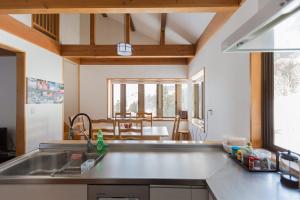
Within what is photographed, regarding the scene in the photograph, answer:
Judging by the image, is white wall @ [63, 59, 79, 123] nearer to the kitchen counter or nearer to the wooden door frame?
the wooden door frame

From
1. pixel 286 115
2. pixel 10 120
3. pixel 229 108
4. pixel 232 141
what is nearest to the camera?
pixel 286 115

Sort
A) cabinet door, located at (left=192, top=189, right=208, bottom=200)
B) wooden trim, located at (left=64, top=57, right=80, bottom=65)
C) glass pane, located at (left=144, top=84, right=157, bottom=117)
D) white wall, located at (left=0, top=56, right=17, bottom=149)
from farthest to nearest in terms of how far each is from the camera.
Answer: glass pane, located at (left=144, top=84, right=157, bottom=117)
wooden trim, located at (left=64, top=57, right=80, bottom=65)
white wall, located at (left=0, top=56, right=17, bottom=149)
cabinet door, located at (left=192, top=189, right=208, bottom=200)

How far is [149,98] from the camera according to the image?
6496 millimetres

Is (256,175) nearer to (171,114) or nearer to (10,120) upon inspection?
(10,120)

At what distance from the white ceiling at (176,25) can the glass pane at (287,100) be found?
1856mm

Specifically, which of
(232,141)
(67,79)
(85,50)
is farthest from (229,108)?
(67,79)

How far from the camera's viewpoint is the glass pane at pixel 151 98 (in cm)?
646

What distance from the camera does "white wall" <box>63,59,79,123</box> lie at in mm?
5768

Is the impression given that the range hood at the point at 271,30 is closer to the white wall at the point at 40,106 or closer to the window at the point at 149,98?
the white wall at the point at 40,106

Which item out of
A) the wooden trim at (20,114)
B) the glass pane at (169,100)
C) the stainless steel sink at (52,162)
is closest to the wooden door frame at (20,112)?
the wooden trim at (20,114)

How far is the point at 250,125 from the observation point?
1.94 m

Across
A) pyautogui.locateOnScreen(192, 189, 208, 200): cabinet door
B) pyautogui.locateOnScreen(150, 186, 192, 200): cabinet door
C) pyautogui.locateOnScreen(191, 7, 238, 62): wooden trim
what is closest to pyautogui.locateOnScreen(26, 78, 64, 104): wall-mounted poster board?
pyautogui.locateOnScreen(191, 7, 238, 62): wooden trim

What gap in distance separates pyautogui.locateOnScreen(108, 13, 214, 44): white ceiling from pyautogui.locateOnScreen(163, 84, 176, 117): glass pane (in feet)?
4.40

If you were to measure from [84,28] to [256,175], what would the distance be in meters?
5.94
